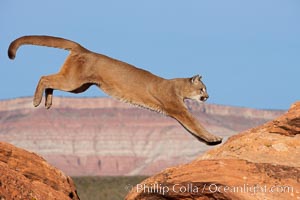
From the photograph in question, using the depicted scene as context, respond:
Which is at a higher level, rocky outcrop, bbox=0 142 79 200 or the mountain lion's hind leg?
the mountain lion's hind leg

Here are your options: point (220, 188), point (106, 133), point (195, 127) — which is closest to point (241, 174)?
point (220, 188)

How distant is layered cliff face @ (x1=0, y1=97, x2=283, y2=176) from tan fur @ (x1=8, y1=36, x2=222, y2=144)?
104m

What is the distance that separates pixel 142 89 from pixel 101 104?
127439 mm

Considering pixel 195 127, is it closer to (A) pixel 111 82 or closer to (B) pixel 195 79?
(B) pixel 195 79

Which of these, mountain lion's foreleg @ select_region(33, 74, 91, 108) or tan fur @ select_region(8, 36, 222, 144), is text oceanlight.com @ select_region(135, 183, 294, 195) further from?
mountain lion's foreleg @ select_region(33, 74, 91, 108)

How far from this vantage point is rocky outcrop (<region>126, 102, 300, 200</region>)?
949 cm

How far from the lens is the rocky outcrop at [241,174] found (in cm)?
949

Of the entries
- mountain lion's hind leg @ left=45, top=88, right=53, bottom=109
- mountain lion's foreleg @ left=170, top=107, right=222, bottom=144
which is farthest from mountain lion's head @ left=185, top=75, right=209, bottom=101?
mountain lion's hind leg @ left=45, top=88, right=53, bottom=109

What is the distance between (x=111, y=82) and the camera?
512 inches

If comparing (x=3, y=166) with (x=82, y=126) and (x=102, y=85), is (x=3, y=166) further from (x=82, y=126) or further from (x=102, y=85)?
(x=82, y=126)

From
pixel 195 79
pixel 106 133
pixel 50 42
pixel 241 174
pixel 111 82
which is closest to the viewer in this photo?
pixel 241 174

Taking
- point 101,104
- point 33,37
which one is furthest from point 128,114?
point 33,37

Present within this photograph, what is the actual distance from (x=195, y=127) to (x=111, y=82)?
1.64 meters

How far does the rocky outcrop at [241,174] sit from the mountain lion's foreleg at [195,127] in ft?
5.65
